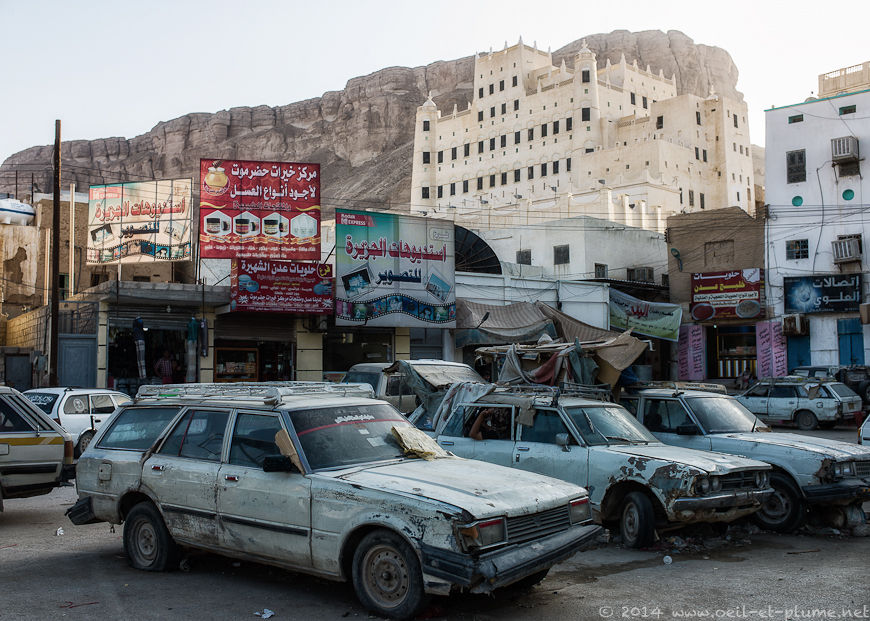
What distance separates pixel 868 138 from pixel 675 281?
10380mm

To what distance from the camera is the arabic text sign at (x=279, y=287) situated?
2208 cm

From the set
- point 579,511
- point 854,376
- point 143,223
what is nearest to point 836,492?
point 579,511

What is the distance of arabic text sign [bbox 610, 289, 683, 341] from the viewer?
3347 centimetres

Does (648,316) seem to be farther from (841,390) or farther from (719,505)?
(719,505)

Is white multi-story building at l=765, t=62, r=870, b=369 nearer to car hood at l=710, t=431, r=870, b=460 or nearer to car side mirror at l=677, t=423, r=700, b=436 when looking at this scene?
car hood at l=710, t=431, r=870, b=460

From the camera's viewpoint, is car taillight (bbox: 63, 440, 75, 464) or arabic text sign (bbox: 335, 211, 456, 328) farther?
arabic text sign (bbox: 335, 211, 456, 328)

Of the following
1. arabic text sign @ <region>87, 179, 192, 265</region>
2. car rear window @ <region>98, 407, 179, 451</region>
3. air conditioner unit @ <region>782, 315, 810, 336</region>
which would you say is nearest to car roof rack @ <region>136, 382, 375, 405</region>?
car rear window @ <region>98, 407, 179, 451</region>

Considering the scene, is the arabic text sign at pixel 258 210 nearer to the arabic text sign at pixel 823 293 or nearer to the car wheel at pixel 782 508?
the car wheel at pixel 782 508

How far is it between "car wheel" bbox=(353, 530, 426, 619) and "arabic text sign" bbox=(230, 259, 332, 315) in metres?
17.3

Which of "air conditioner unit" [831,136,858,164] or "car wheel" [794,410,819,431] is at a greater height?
"air conditioner unit" [831,136,858,164]

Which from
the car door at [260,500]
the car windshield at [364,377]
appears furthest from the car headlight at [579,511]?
the car windshield at [364,377]

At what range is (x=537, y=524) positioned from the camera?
221 inches

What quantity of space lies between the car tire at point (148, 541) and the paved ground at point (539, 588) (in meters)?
0.11

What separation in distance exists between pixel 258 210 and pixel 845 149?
25.7 metres
